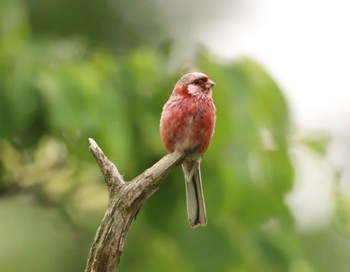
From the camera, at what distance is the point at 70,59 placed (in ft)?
24.0

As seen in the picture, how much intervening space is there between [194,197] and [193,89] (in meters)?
0.78

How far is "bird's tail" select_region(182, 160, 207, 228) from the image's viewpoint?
171 inches

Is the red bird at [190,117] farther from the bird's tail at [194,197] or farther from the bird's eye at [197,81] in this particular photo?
the bird's tail at [194,197]

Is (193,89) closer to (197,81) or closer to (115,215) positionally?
(197,81)

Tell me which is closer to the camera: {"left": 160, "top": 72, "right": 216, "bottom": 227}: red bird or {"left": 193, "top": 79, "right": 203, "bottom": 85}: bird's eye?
{"left": 160, "top": 72, "right": 216, "bottom": 227}: red bird

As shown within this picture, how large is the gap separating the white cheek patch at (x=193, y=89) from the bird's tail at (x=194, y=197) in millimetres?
376

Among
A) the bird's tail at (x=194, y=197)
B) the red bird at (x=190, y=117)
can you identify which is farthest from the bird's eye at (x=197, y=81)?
the bird's tail at (x=194, y=197)

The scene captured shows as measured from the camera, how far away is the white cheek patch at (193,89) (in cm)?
393

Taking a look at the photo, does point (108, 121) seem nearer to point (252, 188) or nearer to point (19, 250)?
point (252, 188)

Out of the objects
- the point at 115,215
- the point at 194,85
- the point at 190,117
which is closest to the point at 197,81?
the point at 194,85

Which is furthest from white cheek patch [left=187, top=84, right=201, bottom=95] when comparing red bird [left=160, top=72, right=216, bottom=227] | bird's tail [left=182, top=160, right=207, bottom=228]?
bird's tail [left=182, top=160, right=207, bottom=228]

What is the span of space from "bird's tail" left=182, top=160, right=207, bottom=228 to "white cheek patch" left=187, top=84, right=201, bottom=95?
376mm

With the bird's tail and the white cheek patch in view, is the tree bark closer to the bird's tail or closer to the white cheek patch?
the bird's tail

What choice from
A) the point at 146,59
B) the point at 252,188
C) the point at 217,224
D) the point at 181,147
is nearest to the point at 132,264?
the point at 217,224
